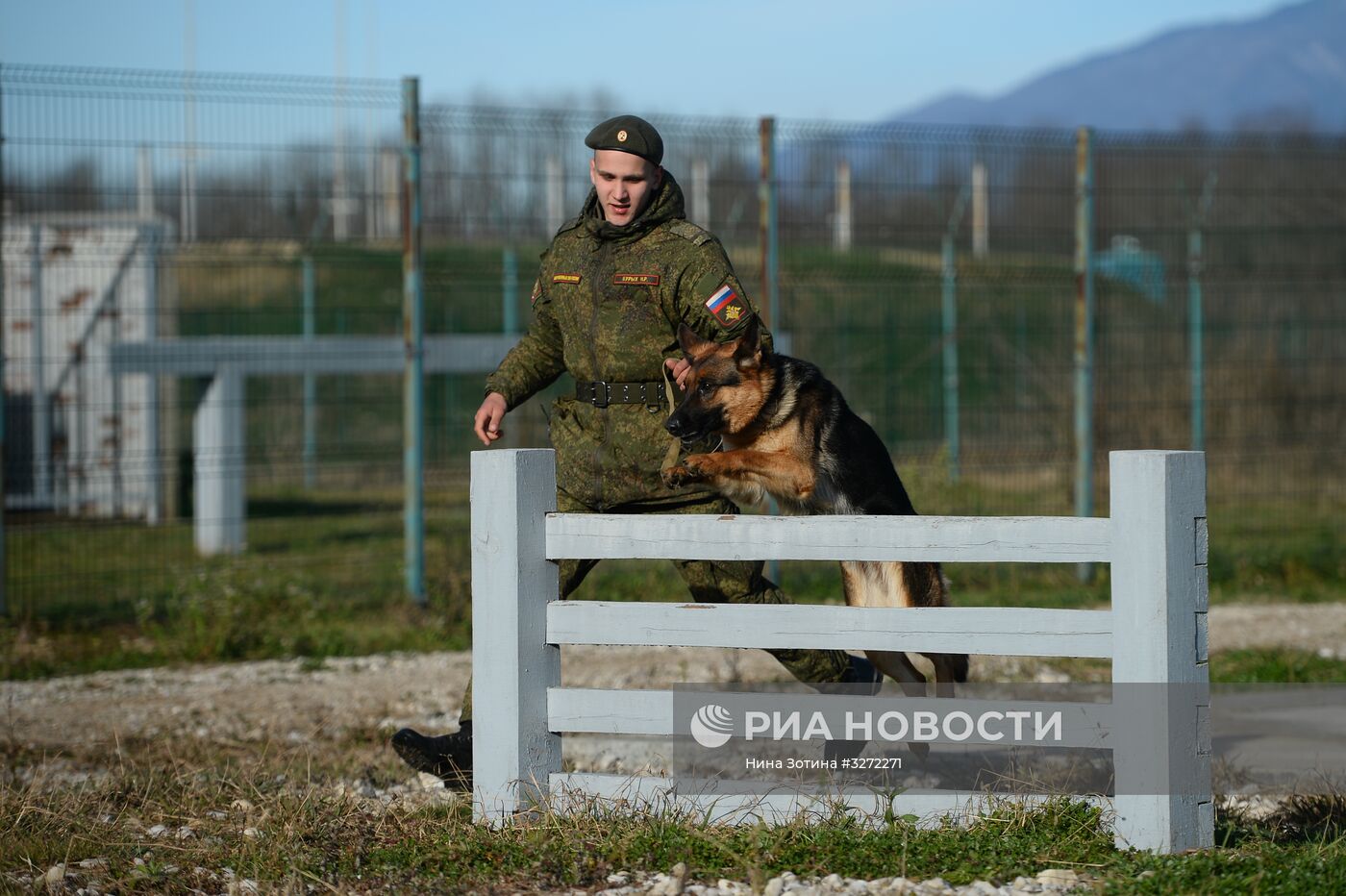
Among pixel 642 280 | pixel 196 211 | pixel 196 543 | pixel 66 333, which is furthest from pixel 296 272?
pixel 642 280

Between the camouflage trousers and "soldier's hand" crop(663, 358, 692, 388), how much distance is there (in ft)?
1.35

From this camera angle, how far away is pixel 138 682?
718cm

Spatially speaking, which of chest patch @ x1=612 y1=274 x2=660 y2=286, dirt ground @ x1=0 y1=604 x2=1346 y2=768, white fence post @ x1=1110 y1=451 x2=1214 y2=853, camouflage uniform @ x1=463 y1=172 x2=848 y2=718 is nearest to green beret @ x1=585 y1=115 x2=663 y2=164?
camouflage uniform @ x1=463 y1=172 x2=848 y2=718

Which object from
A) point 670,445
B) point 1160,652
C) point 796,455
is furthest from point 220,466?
point 1160,652

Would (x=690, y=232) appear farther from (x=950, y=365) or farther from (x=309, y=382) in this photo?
(x=309, y=382)

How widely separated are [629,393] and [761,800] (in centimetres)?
148

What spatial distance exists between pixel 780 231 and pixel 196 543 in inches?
197

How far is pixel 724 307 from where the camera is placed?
441cm

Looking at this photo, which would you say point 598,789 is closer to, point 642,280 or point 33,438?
point 642,280

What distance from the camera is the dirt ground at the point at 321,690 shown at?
19.8 ft

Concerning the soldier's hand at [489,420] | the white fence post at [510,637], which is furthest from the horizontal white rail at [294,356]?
the white fence post at [510,637]

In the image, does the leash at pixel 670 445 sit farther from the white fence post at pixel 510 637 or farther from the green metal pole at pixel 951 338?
the green metal pole at pixel 951 338

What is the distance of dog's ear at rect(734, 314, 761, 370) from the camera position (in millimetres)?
4402

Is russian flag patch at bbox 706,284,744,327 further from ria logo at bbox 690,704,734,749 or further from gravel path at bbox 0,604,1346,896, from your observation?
gravel path at bbox 0,604,1346,896
